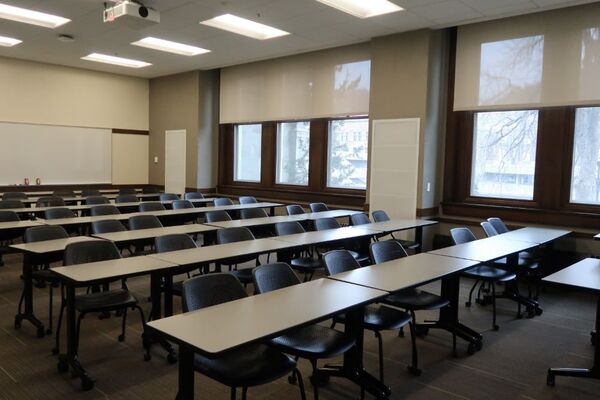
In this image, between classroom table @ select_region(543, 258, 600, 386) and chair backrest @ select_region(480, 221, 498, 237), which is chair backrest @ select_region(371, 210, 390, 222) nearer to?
chair backrest @ select_region(480, 221, 498, 237)

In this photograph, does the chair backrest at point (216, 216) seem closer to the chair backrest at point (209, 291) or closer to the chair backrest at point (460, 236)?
the chair backrest at point (460, 236)

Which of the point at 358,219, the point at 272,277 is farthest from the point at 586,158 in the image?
the point at 272,277

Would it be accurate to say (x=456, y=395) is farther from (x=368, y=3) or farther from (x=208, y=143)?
(x=208, y=143)

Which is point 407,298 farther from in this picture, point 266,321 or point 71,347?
point 71,347

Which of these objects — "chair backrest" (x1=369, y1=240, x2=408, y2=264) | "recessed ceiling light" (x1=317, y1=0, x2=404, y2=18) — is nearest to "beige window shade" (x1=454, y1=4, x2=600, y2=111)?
"recessed ceiling light" (x1=317, y1=0, x2=404, y2=18)

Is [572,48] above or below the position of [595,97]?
above

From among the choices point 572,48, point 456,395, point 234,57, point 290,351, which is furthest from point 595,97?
point 234,57

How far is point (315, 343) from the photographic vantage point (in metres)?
2.77

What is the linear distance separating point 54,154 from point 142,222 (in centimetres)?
584

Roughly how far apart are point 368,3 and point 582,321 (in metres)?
4.45

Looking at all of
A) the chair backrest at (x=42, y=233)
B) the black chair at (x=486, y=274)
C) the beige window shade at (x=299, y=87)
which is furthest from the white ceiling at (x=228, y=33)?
the chair backrest at (x=42, y=233)

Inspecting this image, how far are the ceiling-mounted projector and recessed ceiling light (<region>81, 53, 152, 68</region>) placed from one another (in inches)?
145

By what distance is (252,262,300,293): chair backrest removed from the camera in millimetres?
3013

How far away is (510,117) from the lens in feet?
21.9
